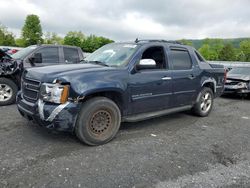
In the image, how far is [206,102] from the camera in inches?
263

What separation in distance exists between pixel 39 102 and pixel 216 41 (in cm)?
10442

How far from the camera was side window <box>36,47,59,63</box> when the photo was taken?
845 centimetres

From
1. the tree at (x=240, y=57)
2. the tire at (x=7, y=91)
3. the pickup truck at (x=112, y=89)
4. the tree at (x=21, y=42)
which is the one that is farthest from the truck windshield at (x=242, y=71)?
the tree at (x=240, y=57)

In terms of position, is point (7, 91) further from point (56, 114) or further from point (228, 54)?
point (228, 54)

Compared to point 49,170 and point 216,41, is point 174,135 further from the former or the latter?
point 216,41

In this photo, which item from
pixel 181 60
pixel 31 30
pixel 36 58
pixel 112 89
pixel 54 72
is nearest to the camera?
pixel 54 72

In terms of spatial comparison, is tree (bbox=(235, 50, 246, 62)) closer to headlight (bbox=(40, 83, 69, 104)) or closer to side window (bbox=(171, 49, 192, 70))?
side window (bbox=(171, 49, 192, 70))

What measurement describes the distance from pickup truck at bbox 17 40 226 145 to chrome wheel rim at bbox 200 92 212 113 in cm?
37

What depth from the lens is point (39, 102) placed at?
13.4ft

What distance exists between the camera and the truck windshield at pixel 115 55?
16.0 ft

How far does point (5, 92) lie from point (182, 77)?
15.7 ft

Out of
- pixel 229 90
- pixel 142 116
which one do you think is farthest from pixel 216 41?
pixel 142 116

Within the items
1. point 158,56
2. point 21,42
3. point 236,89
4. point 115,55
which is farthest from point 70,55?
point 21,42

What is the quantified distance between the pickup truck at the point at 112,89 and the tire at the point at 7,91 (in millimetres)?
2385
